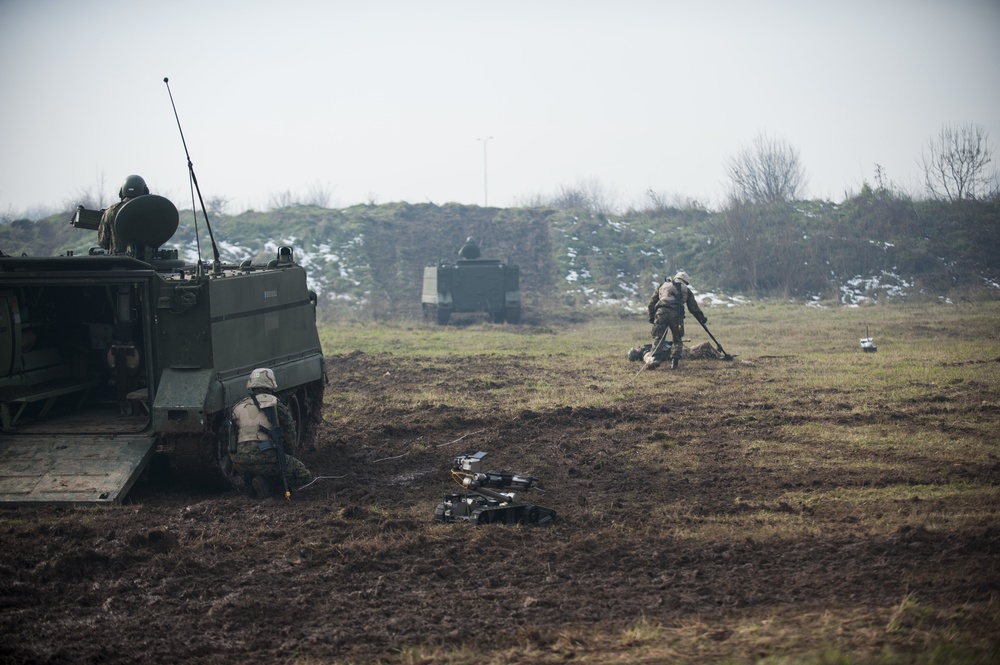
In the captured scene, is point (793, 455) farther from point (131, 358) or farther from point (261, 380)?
point (131, 358)

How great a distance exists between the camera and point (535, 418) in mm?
13141

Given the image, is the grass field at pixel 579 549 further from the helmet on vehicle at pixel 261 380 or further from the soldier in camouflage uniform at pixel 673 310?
the soldier in camouflage uniform at pixel 673 310

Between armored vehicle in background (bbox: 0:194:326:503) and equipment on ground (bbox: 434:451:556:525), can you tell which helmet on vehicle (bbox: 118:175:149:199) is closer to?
armored vehicle in background (bbox: 0:194:326:503)

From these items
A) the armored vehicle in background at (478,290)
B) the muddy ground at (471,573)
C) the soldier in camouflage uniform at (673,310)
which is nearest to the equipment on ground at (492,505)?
the muddy ground at (471,573)

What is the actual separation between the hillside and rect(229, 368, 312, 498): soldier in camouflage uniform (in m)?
22.5

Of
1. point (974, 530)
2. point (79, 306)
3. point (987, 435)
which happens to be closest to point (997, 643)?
point (974, 530)

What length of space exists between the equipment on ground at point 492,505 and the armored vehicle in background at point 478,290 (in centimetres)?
2015

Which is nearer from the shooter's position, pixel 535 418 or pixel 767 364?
pixel 535 418

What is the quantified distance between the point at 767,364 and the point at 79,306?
1160 cm

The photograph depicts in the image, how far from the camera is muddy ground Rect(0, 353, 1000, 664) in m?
5.69

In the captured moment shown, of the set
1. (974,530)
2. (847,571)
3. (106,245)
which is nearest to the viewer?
(847,571)

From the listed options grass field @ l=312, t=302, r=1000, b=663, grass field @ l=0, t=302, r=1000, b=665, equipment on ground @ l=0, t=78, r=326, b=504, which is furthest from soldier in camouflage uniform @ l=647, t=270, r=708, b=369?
equipment on ground @ l=0, t=78, r=326, b=504

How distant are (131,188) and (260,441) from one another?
13.7 ft

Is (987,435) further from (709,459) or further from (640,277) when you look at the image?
(640,277)
